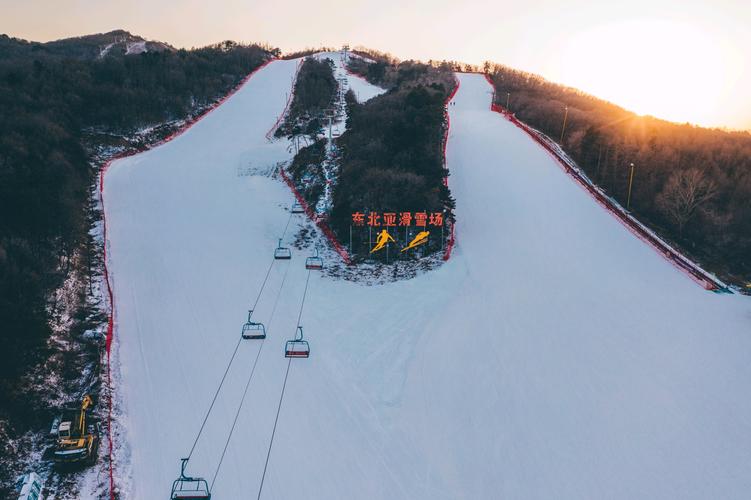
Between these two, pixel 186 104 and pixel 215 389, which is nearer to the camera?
pixel 215 389

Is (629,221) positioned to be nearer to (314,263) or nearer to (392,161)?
(392,161)

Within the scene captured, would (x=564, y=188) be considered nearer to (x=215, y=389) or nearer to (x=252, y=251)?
(x=252, y=251)

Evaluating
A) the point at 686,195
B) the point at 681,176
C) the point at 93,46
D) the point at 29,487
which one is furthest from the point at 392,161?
the point at 93,46

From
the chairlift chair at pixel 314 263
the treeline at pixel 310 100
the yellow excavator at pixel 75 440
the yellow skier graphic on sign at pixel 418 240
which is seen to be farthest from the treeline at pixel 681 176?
the yellow excavator at pixel 75 440

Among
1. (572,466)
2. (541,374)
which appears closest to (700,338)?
(541,374)

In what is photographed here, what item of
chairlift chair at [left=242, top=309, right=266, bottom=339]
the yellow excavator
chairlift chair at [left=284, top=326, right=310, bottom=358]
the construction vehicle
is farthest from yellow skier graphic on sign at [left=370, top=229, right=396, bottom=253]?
the construction vehicle

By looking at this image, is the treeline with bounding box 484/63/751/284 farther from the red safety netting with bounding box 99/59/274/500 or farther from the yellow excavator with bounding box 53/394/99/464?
the yellow excavator with bounding box 53/394/99/464
